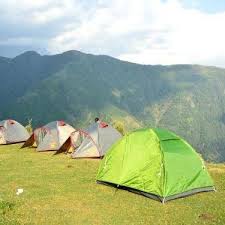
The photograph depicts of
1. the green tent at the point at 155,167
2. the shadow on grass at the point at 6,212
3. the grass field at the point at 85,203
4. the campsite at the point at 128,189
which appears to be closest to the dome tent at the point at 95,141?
the campsite at the point at 128,189

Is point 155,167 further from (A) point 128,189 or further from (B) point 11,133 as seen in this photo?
(B) point 11,133

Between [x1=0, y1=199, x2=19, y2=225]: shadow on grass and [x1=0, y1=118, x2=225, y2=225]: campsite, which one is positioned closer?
[x1=0, y1=199, x2=19, y2=225]: shadow on grass

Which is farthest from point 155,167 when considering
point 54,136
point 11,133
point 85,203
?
point 11,133

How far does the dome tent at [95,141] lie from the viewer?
1147 inches

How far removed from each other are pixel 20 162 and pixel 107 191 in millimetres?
10252

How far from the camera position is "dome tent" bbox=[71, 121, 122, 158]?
29141 mm

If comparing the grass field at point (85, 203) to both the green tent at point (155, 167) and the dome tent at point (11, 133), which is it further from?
the dome tent at point (11, 133)

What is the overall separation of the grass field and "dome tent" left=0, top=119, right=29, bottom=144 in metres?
14.5

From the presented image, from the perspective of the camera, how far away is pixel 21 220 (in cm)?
1577

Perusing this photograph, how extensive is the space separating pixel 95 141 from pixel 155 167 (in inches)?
423

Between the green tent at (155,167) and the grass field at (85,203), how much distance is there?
0.42m

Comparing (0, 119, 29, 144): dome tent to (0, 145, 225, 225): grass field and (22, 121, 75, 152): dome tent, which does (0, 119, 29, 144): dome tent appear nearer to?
(22, 121, 75, 152): dome tent

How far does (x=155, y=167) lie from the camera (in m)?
19.1

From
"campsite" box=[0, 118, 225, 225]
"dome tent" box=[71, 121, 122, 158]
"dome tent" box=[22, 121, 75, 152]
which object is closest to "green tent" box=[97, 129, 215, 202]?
"campsite" box=[0, 118, 225, 225]
